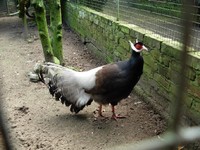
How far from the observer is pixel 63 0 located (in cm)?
1092

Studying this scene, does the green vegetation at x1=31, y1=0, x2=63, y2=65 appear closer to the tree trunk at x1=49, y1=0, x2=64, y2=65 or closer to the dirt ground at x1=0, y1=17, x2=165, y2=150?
the tree trunk at x1=49, y1=0, x2=64, y2=65

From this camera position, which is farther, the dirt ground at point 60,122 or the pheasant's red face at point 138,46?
the pheasant's red face at point 138,46

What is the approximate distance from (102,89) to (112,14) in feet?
9.05

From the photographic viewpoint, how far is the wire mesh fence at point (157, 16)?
11.2 ft

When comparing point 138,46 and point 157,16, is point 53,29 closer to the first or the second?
point 157,16

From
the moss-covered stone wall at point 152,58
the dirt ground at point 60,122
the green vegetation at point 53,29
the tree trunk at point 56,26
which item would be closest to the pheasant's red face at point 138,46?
the moss-covered stone wall at point 152,58

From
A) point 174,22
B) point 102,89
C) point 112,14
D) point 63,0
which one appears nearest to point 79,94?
point 102,89

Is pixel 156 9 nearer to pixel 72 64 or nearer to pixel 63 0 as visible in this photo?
pixel 72 64

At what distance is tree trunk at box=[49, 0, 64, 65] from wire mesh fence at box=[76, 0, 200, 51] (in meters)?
1.03

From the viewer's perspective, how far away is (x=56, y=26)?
6.30 meters

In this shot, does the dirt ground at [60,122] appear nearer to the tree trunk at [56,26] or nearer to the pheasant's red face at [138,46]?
the tree trunk at [56,26]

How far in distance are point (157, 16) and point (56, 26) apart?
100.0 inches

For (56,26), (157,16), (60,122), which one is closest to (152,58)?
(157,16)

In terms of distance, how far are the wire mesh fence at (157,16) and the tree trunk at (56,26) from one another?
3.39ft
